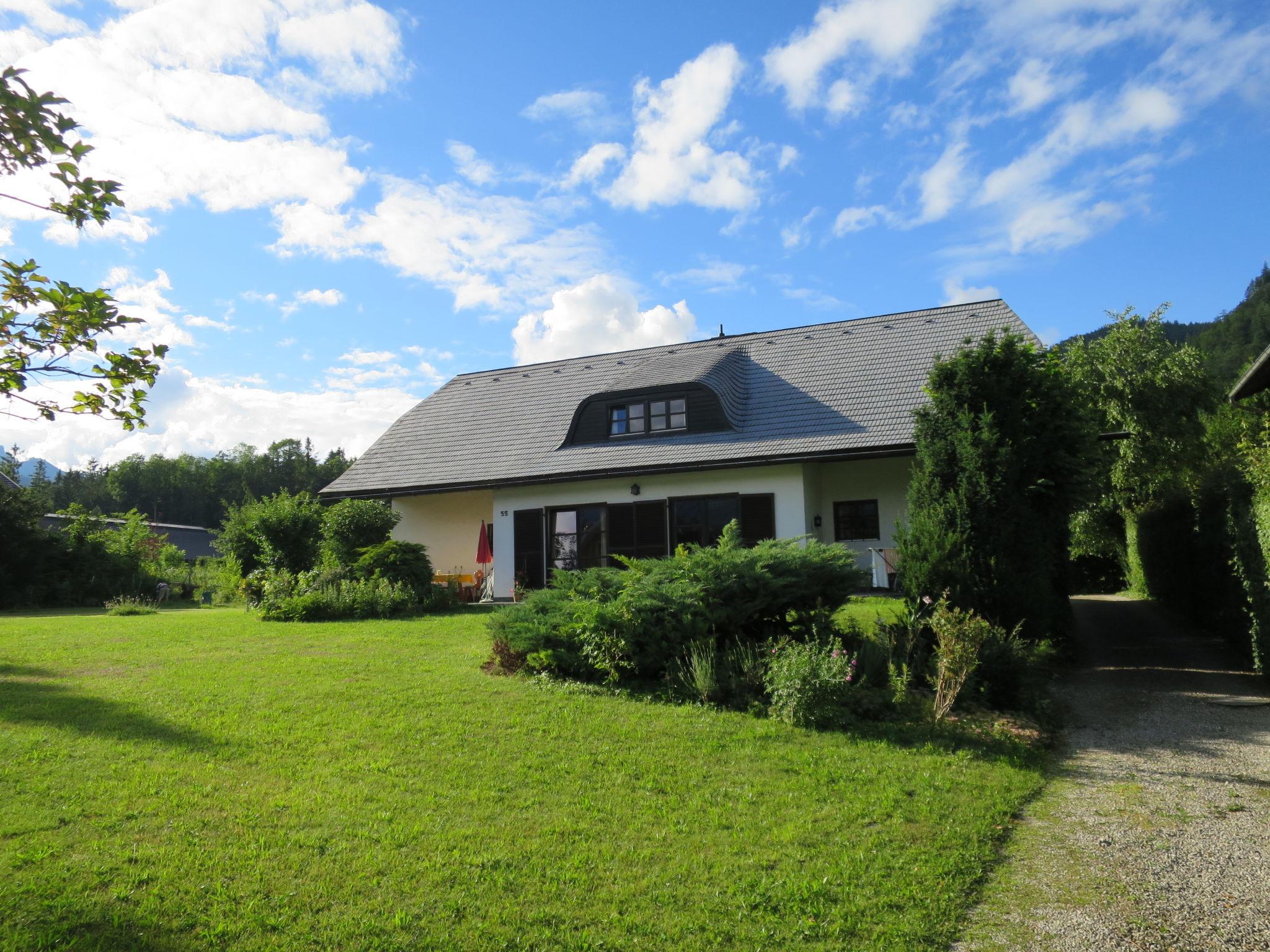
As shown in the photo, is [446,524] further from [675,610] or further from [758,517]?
[675,610]

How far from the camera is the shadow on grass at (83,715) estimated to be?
6.78 metres

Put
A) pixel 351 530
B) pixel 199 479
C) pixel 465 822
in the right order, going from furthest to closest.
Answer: pixel 199 479, pixel 351 530, pixel 465 822

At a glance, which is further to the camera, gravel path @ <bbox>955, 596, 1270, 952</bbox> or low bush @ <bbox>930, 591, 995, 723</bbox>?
low bush @ <bbox>930, 591, 995, 723</bbox>

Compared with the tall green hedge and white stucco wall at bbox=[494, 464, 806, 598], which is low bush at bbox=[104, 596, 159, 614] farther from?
the tall green hedge

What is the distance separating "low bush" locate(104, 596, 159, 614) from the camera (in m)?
18.6

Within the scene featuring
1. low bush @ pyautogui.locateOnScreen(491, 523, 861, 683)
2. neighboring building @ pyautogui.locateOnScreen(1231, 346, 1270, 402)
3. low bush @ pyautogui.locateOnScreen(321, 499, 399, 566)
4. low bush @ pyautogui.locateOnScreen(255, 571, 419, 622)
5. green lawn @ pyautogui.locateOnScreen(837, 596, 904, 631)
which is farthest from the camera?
low bush @ pyautogui.locateOnScreen(321, 499, 399, 566)

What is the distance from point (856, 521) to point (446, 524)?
1122 centimetres

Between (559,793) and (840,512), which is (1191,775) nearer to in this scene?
(559,793)

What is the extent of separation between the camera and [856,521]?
1892 centimetres

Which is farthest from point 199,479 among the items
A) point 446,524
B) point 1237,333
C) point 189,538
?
point 1237,333

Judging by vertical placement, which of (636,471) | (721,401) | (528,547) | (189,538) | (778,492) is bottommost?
(528,547)

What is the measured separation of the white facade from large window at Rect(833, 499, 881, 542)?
0.09 meters

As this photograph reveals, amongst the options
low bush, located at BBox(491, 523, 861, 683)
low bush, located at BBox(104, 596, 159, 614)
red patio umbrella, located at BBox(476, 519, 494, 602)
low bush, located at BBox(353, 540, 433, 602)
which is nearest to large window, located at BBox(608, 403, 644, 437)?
red patio umbrella, located at BBox(476, 519, 494, 602)

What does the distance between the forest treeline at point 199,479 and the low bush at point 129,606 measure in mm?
69514
